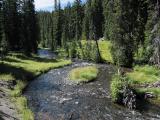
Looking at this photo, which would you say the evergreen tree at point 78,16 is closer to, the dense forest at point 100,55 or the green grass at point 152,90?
the dense forest at point 100,55

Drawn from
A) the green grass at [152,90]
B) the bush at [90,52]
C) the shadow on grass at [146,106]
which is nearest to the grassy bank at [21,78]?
the bush at [90,52]

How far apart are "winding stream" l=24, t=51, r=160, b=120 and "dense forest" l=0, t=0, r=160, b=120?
→ 523 mm

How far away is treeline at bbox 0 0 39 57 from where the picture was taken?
281 ft

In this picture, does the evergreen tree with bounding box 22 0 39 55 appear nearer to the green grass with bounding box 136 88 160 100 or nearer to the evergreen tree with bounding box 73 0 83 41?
the evergreen tree with bounding box 73 0 83 41

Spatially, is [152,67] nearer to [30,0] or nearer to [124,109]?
[124,109]

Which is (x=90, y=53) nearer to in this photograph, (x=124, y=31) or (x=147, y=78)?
(x=124, y=31)

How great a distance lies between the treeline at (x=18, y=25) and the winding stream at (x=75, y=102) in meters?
37.4

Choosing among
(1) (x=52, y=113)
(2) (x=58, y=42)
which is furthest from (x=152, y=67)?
(2) (x=58, y=42)

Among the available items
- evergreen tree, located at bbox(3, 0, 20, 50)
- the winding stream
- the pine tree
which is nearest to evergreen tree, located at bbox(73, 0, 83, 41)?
evergreen tree, located at bbox(3, 0, 20, 50)

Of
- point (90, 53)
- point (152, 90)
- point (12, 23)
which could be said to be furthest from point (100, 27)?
point (152, 90)

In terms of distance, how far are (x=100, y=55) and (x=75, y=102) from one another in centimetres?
4503

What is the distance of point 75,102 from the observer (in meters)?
36.9

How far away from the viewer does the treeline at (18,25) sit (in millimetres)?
85562

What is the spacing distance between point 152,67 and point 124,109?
22166mm
